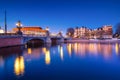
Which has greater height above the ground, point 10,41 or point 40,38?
point 40,38

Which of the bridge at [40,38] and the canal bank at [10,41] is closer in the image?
the canal bank at [10,41]

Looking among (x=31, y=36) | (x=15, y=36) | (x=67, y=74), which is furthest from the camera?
(x=31, y=36)

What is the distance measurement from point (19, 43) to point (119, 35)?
11889cm

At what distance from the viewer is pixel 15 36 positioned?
67062 mm

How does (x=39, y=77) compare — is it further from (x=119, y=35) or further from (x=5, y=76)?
(x=119, y=35)

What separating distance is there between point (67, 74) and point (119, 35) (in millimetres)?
156962

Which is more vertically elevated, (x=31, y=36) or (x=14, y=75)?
(x=31, y=36)

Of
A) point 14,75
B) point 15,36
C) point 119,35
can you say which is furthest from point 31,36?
point 119,35

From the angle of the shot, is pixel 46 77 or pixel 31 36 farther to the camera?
pixel 31 36

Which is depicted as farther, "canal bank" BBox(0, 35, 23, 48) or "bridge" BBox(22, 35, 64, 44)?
"bridge" BBox(22, 35, 64, 44)

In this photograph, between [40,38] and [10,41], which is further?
[40,38]

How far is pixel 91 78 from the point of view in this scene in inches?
861

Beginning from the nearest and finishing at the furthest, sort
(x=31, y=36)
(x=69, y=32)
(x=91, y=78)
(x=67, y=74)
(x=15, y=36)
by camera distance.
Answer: (x=91, y=78)
(x=67, y=74)
(x=15, y=36)
(x=31, y=36)
(x=69, y=32)

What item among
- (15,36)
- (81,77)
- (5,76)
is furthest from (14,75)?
(15,36)
